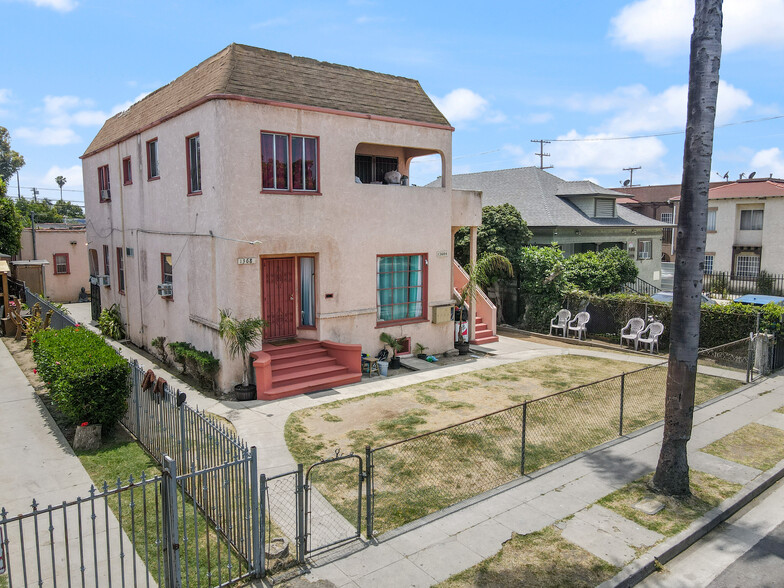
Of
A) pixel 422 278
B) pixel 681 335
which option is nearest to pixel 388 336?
pixel 422 278

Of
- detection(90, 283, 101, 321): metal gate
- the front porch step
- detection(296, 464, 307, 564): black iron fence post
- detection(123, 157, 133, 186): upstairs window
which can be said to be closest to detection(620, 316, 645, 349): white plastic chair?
the front porch step

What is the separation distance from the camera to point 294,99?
13531 mm

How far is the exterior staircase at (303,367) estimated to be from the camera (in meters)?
12.9

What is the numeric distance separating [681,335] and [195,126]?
37.0 ft

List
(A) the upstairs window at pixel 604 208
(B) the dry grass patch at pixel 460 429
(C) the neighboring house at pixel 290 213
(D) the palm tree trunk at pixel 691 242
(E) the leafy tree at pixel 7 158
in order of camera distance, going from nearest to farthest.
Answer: (D) the palm tree trunk at pixel 691 242
(B) the dry grass patch at pixel 460 429
(C) the neighboring house at pixel 290 213
(A) the upstairs window at pixel 604 208
(E) the leafy tree at pixel 7 158

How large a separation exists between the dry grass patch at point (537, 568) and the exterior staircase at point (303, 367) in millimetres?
7227

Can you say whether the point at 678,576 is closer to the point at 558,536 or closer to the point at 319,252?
the point at 558,536

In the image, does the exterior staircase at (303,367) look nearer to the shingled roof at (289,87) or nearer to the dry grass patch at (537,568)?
the shingled roof at (289,87)

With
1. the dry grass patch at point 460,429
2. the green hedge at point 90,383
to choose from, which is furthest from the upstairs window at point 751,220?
the green hedge at point 90,383

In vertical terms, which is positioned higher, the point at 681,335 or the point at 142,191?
the point at 142,191

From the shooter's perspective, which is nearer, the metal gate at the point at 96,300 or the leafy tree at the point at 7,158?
the metal gate at the point at 96,300

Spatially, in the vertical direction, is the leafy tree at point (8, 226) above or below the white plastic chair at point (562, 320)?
above

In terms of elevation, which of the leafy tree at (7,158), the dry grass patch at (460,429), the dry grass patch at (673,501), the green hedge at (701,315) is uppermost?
the leafy tree at (7,158)

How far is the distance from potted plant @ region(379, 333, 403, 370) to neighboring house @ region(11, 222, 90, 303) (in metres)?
21.6
